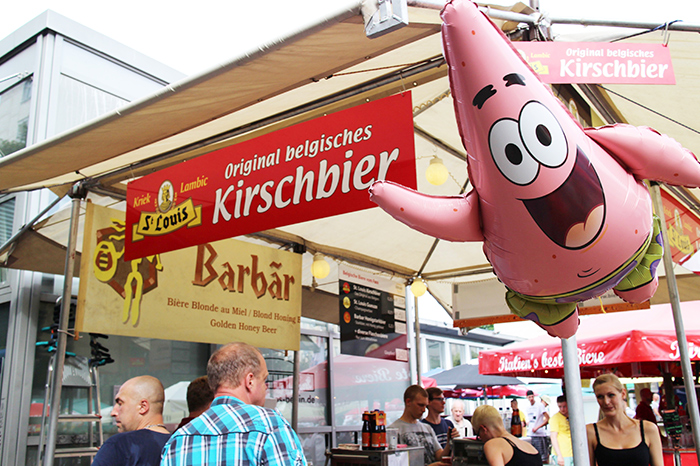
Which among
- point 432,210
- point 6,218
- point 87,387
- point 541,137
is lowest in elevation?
point 87,387

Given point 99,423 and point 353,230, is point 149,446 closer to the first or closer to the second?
point 99,423

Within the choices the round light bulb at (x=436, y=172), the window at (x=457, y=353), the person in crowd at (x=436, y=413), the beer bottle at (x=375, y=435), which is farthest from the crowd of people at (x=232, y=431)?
the window at (x=457, y=353)

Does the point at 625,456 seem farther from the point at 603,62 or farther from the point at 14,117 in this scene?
the point at 14,117

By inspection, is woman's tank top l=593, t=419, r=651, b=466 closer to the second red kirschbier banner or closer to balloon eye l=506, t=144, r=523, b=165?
the second red kirschbier banner

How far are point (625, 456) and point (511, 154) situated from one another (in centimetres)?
265

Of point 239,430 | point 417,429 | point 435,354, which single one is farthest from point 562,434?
point 435,354

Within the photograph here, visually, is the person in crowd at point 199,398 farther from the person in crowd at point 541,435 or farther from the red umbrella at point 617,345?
the person in crowd at point 541,435

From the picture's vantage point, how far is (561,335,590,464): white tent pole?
2.60m

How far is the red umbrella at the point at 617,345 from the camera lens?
5000 mm

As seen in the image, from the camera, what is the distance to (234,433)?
75.4 inches

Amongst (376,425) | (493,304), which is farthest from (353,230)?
(376,425)

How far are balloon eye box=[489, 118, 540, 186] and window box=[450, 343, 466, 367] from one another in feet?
62.5

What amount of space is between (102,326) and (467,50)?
12.4 ft

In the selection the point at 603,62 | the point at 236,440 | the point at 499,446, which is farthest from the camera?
the point at 499,446
